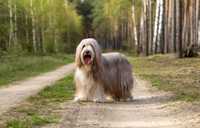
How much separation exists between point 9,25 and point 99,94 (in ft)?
122

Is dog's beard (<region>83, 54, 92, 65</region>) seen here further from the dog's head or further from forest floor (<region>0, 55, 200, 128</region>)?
forest floor (<region>0, 55, 200, 128</region>)

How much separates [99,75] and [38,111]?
243 centimetres

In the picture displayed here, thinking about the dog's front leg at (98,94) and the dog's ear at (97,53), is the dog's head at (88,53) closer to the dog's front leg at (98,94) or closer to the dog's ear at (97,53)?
the dog's ear at (97,53)

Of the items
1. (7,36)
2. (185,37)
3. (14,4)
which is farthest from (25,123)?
(14,4)

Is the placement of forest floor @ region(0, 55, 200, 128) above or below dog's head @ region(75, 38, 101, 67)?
below

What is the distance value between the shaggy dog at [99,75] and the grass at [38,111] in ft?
2.73

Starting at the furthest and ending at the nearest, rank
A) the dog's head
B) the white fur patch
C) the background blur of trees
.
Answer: the background blur of trees
the white fur patch
the dog's head

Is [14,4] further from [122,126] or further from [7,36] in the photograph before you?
[122,126]

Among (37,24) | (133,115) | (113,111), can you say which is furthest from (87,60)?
(37,24)

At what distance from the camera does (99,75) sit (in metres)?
16.0

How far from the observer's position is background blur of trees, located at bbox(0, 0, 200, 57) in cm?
4675

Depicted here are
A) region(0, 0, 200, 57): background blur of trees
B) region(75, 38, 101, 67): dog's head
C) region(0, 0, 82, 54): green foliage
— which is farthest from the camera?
region(0, 0, 82, 54): green foliage

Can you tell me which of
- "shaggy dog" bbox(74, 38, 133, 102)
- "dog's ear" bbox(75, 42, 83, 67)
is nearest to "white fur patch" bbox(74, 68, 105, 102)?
"shaggy dog" bbox(74, 38, 133, 102)

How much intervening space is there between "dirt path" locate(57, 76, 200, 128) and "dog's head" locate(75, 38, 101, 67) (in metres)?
1.06
